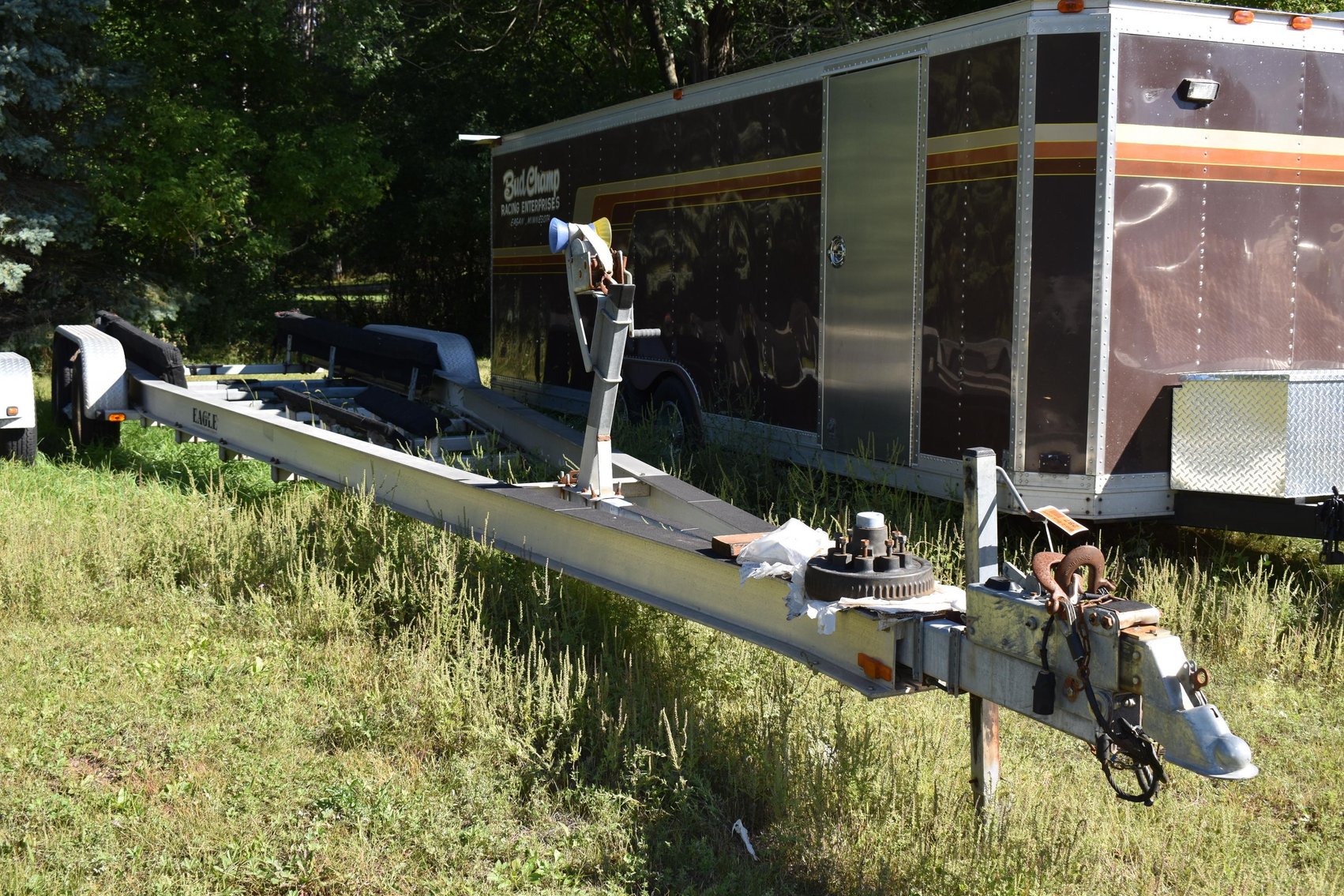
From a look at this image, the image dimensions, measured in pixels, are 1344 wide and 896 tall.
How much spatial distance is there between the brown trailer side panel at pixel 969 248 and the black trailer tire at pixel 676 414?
2.21 metres

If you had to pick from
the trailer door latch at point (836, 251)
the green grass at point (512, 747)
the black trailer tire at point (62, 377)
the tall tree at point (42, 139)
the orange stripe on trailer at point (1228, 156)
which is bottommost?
the green grass at point (512, 747)

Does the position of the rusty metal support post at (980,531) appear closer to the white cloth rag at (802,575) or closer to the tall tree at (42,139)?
the white cloth rag at (802,575)

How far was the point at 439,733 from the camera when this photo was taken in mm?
4129

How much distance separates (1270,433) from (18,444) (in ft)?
24.5

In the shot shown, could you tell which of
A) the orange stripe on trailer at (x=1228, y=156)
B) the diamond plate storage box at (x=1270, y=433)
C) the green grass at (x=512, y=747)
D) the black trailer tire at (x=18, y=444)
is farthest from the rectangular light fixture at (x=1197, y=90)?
the black trailer tire at (x=18, y=444)

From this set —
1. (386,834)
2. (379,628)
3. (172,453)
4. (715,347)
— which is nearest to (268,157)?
(172,453)

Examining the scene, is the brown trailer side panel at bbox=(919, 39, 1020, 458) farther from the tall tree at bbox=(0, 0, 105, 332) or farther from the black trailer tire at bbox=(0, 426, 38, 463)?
the tall tree at bbox=(0, 0, 105, 332)

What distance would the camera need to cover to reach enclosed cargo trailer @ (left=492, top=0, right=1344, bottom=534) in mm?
6023

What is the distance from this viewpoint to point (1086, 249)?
19.9 feet

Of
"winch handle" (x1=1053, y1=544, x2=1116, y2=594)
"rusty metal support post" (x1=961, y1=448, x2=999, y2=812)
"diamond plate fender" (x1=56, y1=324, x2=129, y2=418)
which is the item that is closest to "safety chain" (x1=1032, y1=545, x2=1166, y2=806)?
"winch handle" (x1=1053, y1=544, x2=1116, y2=594)

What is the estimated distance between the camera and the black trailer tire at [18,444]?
839 cm

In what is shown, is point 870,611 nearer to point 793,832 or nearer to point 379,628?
point 793,832

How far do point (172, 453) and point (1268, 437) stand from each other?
6850mm

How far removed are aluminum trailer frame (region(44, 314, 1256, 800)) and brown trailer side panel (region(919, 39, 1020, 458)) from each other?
1.92 metres
